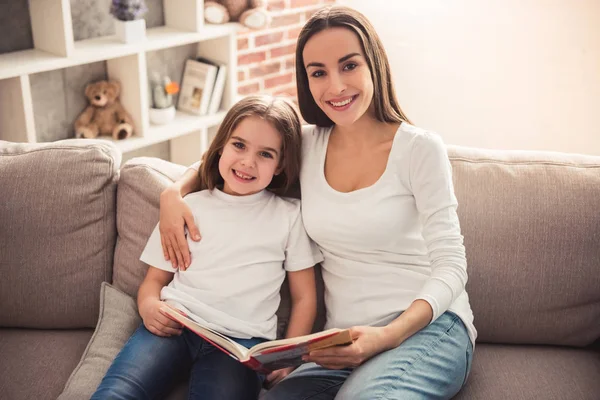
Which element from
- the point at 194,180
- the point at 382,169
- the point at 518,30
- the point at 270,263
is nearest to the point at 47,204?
the point at 194,180

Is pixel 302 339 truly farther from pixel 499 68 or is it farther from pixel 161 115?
pixel 499 68

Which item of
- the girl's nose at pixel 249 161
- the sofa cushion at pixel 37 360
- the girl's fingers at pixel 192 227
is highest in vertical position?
the girl's nose at pixel 249 161

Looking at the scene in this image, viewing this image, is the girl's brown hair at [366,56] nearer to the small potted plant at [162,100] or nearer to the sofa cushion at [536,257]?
the sofa cushion at [536,257]

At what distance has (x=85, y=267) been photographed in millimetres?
1812

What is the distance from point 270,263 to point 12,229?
66 cm

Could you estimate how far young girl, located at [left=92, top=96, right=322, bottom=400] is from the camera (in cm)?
162

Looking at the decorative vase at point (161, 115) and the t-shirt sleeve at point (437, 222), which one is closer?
the t-shirt sleeve at point (437, 222)

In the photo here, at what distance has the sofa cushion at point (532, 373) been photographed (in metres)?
1.58

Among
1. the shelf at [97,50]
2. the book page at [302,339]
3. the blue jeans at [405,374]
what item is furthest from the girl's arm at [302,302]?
the shelf at [97,50]

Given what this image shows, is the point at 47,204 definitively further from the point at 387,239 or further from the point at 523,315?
the point at 523,315

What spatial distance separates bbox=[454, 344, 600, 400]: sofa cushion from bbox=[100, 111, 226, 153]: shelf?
1770 millimetres

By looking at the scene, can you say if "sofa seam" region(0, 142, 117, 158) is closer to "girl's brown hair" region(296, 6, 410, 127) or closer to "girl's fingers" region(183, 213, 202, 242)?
"girl's fingers" region(183, 213, 202, 242)

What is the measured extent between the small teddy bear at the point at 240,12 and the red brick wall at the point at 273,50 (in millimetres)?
221

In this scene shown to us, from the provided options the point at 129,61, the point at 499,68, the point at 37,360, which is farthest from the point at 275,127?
the point at 499,68
